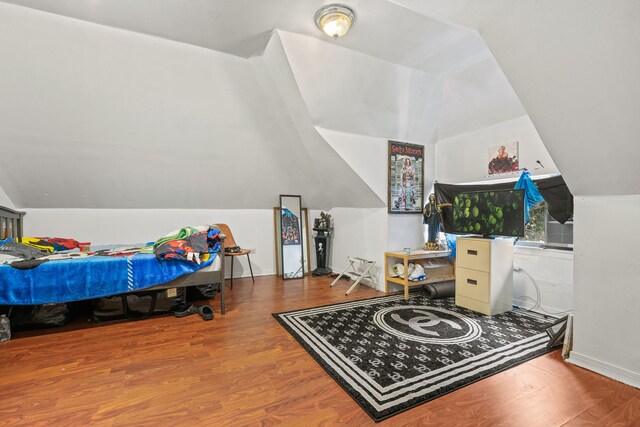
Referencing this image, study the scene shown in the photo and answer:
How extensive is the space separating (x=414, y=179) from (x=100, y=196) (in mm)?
4214

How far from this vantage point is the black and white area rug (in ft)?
5.73

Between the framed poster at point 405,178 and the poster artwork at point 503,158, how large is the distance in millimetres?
892

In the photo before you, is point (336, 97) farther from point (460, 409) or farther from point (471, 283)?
point (460, 409)

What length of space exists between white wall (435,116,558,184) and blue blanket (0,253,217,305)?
11.5 feet

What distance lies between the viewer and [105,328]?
2.67 metres

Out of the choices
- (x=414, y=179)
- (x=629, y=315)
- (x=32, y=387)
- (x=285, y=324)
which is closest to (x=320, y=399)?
(x=285, y=324)

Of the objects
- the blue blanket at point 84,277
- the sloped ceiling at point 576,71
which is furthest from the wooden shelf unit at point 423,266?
the blue blanket at point 84,277

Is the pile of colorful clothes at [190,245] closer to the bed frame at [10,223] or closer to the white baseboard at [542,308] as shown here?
the bed frame at [10,223]

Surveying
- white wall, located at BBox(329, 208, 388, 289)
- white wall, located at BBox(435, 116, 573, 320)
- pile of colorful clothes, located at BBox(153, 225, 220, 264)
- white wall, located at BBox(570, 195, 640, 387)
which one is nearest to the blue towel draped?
white wall, located at BBox(435, 116, 573, 320)

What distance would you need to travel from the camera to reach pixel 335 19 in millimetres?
2359

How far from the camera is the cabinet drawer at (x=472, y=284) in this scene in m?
2.97

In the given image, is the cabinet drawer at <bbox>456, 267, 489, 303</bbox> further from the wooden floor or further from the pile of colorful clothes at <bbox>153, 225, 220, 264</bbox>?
the pile of colorful clothes at <bbox>153, 225, 220, 264</bbox>

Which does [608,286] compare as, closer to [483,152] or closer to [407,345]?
[407,345]

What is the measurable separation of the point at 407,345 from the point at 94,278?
2709 millimetres
